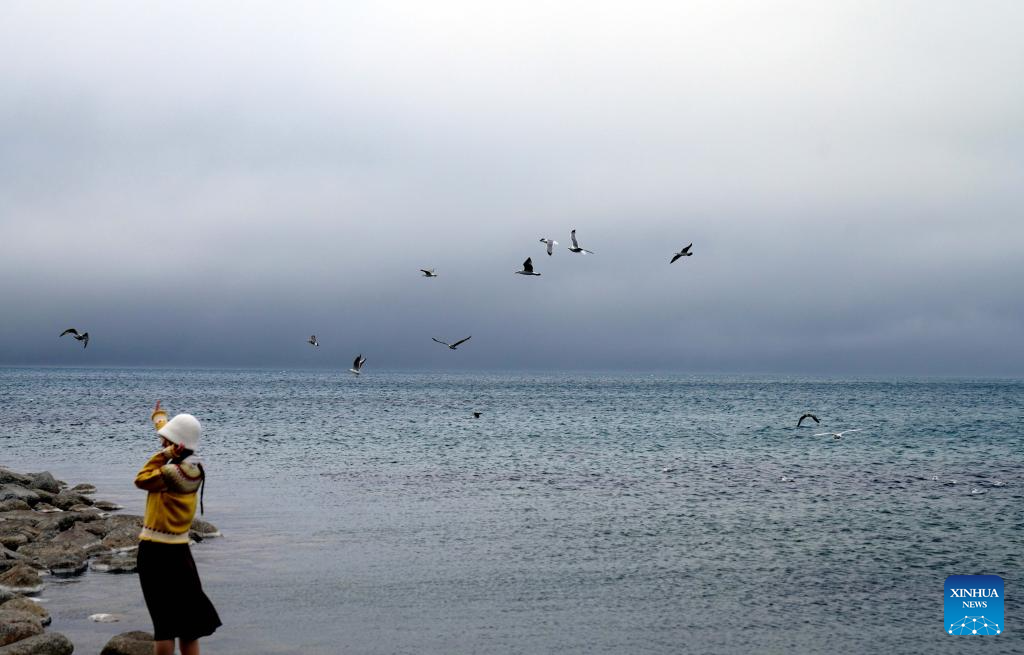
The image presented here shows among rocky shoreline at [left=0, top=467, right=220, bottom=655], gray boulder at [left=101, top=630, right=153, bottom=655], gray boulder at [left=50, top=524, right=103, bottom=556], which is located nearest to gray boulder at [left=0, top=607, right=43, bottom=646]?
rocky shoreline at [left=0, top=467, right=220, bottom=655]

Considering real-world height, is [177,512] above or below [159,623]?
above

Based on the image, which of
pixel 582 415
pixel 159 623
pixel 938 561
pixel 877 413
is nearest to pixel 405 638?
pixel 159 623

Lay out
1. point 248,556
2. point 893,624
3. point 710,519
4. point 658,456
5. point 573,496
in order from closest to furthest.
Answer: point 893,624 → point 248,556 → point 710,519 → point 573,496 → point 658,456

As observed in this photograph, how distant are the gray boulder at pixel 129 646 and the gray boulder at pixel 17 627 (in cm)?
126

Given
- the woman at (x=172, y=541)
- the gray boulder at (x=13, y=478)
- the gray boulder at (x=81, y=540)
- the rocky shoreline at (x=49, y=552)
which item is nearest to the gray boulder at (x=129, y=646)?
the rocky shoreline at (x=49, y=552)

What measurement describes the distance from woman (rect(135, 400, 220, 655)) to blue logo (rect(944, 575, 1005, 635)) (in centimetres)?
1073

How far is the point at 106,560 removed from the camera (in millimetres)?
16656

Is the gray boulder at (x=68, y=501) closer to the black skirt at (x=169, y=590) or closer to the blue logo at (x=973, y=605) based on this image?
the black skirt at (x=169, y=590)

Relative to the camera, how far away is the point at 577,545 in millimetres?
19797

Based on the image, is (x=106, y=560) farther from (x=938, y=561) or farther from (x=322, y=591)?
(x=938, y=561)

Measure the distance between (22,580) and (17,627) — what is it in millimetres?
3573

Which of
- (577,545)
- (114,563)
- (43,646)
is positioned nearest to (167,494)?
(43,646)

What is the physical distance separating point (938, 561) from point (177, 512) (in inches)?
601

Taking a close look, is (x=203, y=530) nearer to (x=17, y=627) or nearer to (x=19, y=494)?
(x=19, y=494)
